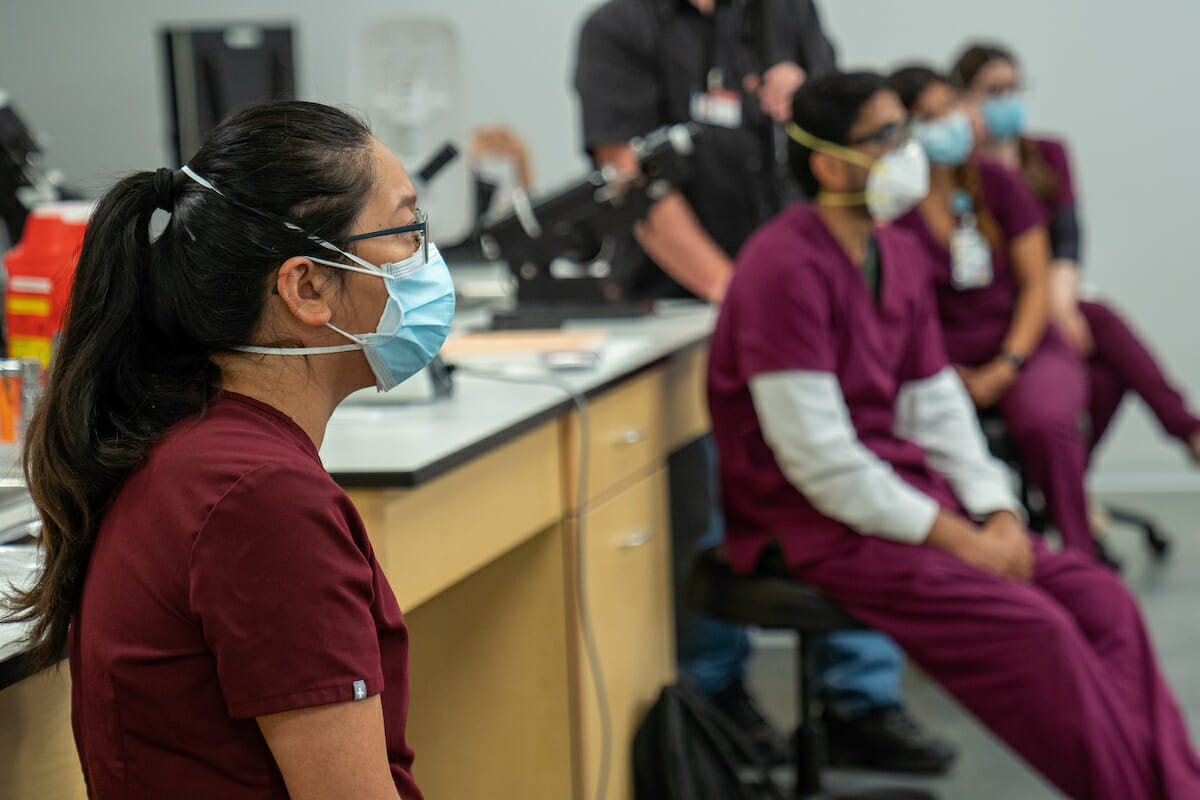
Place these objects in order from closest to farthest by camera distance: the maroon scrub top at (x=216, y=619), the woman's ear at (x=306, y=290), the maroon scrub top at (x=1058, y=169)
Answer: the maroon scrub top at (x=216, y=619) → the woman's ear at (x=306, y=290) → the maroon scrub top at (x=1058, y=169)

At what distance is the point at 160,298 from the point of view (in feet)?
3.14

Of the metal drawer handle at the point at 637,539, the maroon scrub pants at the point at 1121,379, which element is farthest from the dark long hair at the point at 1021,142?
the metal drawer handle at the point at 637,539

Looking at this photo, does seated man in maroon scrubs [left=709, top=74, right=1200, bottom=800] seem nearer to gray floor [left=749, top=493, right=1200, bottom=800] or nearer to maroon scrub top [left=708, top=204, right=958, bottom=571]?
maroon scrub top [left=708, top=204, right=958, bottom=571]

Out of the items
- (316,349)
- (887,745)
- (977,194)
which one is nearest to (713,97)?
(977,194)

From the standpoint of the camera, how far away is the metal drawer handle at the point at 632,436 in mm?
2086

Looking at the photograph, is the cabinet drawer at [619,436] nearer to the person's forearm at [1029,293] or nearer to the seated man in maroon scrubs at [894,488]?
the seated man in maroon scrubs at [894,488]

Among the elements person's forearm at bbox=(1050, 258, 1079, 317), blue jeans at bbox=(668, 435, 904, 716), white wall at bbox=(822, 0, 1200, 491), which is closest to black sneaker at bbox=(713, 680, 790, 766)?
blue jeans at bbox=(668, 435, 904, 716)

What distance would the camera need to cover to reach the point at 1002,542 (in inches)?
78.2

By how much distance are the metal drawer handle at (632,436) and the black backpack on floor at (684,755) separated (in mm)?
382

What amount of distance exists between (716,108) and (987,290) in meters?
0.72

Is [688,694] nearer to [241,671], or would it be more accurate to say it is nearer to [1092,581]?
[1092,581]

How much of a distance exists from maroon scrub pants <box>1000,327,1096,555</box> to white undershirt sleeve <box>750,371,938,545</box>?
0.91 metres

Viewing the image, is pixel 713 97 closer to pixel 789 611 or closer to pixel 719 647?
pixel 719 647

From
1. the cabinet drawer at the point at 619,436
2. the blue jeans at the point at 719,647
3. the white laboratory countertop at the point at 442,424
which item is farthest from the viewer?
the blue jeans at the point at 719,647
